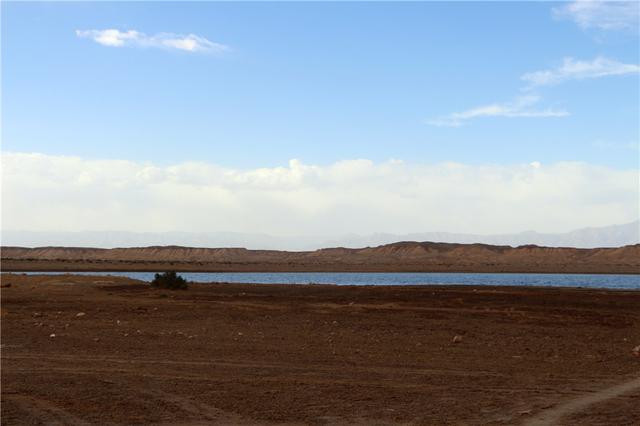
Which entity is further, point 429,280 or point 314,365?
point 429,280

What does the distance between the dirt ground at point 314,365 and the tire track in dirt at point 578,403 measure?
0.03m

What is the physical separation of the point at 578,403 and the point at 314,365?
5480 mm

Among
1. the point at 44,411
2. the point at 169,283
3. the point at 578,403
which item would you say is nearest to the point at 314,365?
the point at 578,403

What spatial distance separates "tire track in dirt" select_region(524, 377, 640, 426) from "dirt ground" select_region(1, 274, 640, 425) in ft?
0.10

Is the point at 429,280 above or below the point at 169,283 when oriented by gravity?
below

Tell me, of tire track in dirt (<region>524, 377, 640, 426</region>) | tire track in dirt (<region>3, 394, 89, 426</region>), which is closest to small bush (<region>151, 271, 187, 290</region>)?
tire track in dirt (<region>3, 394, 89, 426</region>)

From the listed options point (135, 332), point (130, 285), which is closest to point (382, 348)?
point (135, 332)

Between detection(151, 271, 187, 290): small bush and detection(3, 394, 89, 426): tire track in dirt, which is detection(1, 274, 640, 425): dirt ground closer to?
detection(3, 394, 89, 426): tire track in dirt

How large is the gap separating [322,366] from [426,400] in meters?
3.71

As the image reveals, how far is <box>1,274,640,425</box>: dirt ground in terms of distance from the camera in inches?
417

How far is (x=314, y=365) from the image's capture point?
14930mm

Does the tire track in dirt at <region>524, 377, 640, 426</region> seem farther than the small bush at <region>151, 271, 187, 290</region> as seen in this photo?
No

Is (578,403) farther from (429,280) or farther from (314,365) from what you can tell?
(429,280)

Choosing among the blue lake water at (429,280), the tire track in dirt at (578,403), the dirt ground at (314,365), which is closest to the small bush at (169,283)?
the dirt ground at (314,365)
